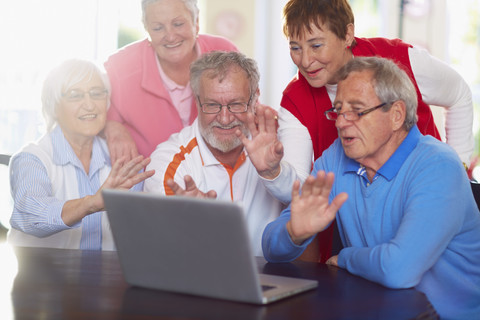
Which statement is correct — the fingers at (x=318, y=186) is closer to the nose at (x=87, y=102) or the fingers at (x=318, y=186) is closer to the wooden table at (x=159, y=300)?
the wooden table at (x=159, y=300)

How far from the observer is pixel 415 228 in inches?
55.1

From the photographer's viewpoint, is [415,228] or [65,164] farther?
[65,164]

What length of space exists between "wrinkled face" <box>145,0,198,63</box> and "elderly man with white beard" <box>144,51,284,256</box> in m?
0.33

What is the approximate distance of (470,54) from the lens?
5859 millimetres

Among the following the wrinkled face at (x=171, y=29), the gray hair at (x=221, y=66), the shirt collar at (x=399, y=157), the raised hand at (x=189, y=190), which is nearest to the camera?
the raised hand at (x=189, y=190)

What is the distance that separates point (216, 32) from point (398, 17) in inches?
68.9

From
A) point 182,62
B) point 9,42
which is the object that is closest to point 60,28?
point 9,42

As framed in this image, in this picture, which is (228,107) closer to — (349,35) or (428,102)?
(349,35)

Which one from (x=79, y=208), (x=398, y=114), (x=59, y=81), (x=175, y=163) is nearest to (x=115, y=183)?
(x=79, y=208)

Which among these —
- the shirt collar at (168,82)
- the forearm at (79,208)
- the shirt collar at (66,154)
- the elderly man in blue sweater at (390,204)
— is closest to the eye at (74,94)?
the shirt collar at (66,154)

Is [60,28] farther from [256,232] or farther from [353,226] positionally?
[353,226]

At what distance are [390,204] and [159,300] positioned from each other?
708mm

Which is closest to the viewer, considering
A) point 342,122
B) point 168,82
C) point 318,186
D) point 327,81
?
point 318,186

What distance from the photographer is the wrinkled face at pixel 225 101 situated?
207 centimetres
